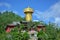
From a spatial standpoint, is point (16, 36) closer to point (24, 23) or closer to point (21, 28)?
point (21, 28)

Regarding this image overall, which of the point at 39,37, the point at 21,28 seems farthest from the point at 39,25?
the point at 39,37

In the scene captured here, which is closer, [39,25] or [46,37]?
[46,37]

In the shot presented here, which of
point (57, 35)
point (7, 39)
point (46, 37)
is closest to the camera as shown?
point (7, 39)

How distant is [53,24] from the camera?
1080 inches

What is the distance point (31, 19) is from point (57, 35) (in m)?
5.77

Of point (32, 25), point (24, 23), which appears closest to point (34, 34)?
point (32, 25)

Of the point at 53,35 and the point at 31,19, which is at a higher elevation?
the point at 31,19

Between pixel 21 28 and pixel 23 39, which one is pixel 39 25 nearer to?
pixel 21 28

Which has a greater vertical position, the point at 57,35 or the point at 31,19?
the point at 31,19

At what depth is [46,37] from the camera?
22.4 metres

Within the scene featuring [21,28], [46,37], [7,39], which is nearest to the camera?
[7,39]

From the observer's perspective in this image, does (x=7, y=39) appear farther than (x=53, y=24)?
No

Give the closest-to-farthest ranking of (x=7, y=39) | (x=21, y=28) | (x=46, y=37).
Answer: (x=7, y=39) < (x=46, y=37) < (x=21, y=28)

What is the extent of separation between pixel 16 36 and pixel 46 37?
2.84 meters
